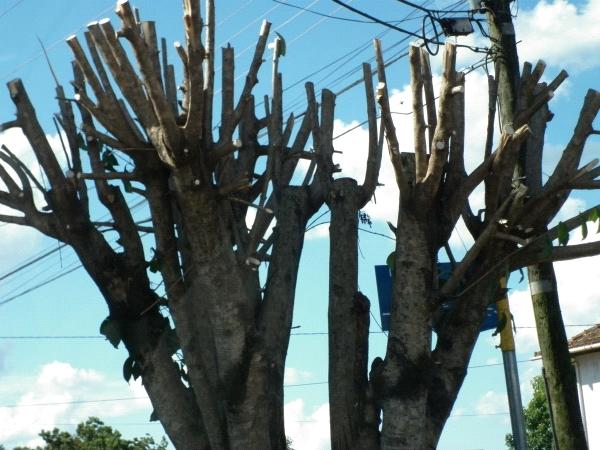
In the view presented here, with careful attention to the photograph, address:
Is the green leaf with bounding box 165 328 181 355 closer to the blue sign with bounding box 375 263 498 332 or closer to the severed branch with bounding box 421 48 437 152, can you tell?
the blue sign with bounding box 375 263 498 332

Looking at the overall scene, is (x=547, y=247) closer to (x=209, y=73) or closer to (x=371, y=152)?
(x=371, y=152)

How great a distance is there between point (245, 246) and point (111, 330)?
41.6 inches

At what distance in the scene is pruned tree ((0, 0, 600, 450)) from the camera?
6.41 m

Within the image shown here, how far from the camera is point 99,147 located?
739cm

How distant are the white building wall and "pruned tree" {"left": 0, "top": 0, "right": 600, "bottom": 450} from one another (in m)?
13.9

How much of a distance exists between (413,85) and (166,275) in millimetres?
2063

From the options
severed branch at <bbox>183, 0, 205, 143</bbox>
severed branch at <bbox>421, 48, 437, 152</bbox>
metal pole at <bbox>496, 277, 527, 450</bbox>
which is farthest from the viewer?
metal pole at <bbox>496, 277, 527, 450</bbox>

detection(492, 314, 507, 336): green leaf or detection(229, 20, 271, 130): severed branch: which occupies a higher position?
detection(229, 20, 271, 130): severed branch

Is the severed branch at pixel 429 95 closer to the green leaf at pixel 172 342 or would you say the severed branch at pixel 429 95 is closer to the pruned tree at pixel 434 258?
the pruned tree at pixel 434 258

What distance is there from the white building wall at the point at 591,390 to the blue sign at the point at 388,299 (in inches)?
511

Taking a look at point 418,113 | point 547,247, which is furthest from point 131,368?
point 547,247

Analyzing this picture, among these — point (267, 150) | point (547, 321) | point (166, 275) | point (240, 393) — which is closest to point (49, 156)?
point (166, 275)

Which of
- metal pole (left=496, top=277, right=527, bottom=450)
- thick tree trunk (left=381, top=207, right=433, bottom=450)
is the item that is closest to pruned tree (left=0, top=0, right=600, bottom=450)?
thick tree trunk (left=381, top=207, right=433, bottom=450)

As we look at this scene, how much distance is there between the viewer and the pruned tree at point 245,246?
6.41 m
